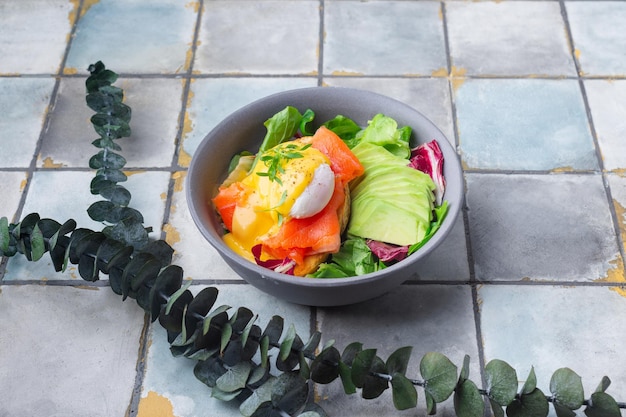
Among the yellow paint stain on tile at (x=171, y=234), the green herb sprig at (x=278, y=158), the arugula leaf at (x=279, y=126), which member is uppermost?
the green herb sprig at (x=278, y=158)

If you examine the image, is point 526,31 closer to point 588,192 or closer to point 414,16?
point 414,16

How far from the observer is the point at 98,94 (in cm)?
182

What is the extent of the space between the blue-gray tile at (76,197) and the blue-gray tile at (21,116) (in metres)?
0.08

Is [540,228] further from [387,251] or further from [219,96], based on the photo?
[219,96]

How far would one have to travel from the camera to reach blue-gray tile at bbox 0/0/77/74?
199 centimetres

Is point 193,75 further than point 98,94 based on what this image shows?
Yes

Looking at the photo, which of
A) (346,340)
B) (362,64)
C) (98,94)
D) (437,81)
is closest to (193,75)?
(98,94)

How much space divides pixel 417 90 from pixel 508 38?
314 millimetres

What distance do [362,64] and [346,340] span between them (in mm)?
782

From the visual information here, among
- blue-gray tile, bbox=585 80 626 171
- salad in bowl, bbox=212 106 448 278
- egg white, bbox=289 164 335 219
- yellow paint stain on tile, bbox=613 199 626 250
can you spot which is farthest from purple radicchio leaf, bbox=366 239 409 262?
blue-gray tile, bbox=585 80 626 171

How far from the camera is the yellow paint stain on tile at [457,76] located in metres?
1.93

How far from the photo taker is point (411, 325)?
4.89 ft

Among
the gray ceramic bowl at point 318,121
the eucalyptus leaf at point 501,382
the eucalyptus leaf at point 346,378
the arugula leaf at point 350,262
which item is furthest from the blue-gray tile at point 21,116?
the eucalyptus leaf at point 501,382

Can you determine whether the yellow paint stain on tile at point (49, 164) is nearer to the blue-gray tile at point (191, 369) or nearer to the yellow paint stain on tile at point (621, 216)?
the blue-gray tile at point (191, 369)
